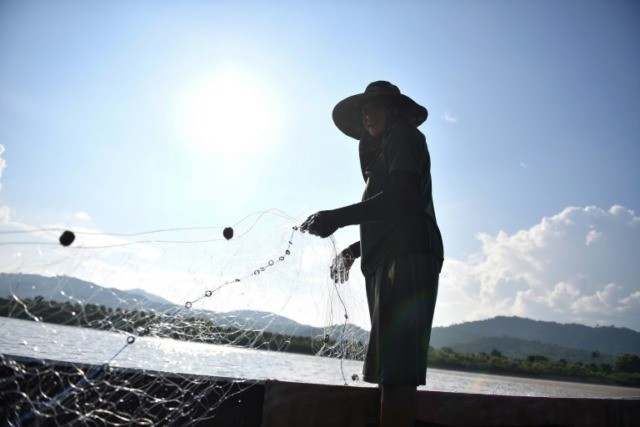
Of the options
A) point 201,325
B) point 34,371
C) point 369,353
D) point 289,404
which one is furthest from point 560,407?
point 34,371

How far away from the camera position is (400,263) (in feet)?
7.95

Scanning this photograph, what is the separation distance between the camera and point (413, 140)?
2486mm

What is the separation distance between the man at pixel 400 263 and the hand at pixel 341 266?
0.80 meters

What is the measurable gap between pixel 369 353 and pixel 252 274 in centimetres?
153

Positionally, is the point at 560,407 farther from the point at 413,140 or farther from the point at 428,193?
the point at 413,140

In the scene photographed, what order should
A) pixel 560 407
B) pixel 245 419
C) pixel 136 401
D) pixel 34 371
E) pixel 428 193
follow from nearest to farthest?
pixel 34 371, pixel 136 401, pixel 245 419, pixel 428 193, pixel 560 407

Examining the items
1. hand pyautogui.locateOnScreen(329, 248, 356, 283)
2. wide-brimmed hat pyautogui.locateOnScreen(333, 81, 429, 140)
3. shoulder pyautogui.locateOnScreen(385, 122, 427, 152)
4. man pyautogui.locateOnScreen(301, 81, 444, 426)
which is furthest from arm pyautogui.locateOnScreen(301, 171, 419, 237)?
hand pyautogui.locateOnScreen(329, 248, 356, 283)

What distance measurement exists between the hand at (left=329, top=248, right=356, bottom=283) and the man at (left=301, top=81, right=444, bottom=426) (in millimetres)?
795

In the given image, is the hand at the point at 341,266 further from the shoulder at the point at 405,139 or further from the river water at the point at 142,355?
the shoulder at the point at 405,139

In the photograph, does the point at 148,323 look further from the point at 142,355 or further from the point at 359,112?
the point at 142,355

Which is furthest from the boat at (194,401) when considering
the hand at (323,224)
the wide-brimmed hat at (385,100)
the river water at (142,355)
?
the wide-brimmed hat at (385,100)

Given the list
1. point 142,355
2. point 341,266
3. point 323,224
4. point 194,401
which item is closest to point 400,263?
point 323,224

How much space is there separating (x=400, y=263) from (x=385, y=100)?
1.26 metres

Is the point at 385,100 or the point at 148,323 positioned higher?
the point at 385,100
